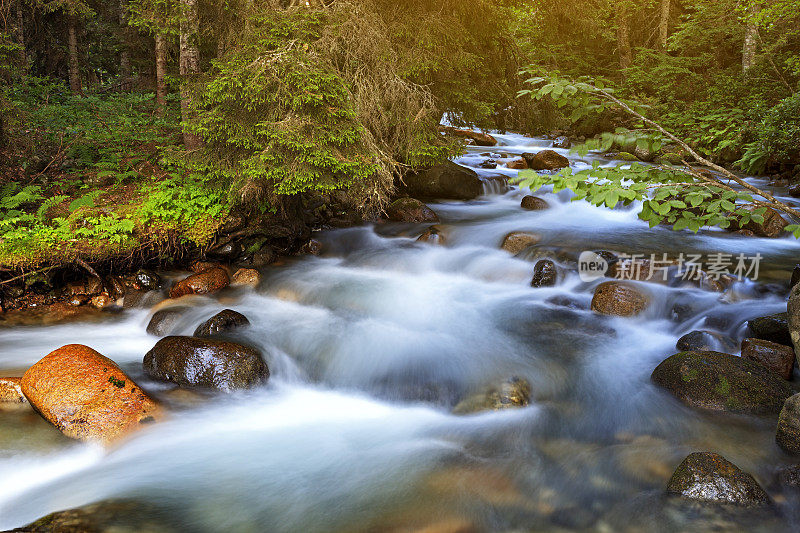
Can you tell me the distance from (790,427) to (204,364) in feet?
17.7

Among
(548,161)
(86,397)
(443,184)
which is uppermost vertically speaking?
(548,161)

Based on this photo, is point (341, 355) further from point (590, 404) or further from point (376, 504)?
point (590, 404)

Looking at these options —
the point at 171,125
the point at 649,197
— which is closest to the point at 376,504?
the point at 649,197

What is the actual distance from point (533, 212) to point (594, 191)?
827 cm

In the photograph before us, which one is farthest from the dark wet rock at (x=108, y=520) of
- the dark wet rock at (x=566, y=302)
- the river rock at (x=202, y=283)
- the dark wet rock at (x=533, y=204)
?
the dark wet rock at (x=533, y=204)

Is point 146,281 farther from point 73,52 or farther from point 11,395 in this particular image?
point 73,52

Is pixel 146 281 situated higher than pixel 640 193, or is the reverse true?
pixel 640 193

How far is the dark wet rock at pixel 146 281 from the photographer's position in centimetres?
742

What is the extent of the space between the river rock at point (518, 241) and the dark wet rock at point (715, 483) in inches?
212

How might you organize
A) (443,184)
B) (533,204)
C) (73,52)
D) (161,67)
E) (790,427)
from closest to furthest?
(790,427) → (161,67) → (533,204) → (443,184) → (73,52)

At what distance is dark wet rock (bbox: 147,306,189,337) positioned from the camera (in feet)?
21.5

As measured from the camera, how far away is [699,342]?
18.5 ft

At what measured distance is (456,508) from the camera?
3662mm

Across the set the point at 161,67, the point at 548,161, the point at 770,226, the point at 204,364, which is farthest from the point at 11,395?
the point at 548,161
